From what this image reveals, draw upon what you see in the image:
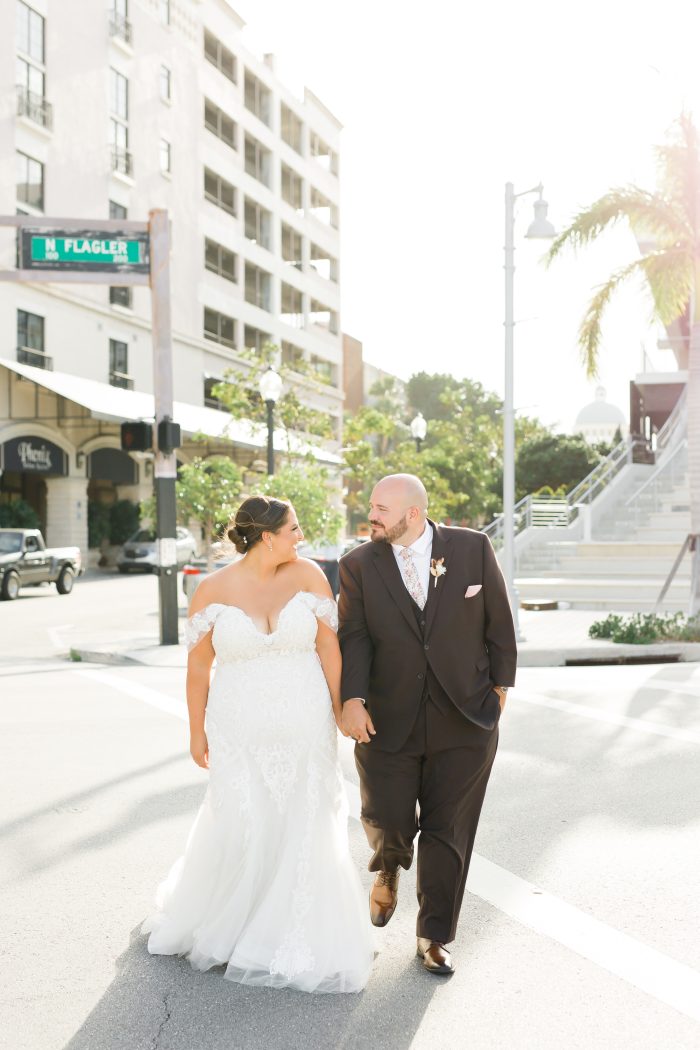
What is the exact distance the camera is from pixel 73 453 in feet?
121

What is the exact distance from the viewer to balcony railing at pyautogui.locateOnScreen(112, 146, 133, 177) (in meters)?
39.0

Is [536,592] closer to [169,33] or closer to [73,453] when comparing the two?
[73,453]

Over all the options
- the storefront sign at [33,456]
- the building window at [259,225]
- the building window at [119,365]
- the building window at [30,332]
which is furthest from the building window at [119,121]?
the building window at [259,225]

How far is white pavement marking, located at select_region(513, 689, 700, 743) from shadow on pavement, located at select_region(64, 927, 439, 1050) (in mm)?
5315

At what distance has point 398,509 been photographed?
4.32 metres

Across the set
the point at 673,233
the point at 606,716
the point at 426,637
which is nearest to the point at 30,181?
the point at 673,233

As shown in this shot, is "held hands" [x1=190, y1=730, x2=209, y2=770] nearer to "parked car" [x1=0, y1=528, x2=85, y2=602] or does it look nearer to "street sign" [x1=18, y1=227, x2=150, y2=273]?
"street sign" [x1=18, y1=227, x2=150, y2=273]

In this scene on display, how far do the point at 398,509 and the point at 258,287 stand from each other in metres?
50.1

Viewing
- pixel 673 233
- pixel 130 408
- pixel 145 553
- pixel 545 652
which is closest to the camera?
pixel 545 652

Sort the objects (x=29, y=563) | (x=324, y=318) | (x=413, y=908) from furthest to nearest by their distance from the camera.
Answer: (x=324, y=318)
(x=29, y=563)
(x=413, y=908)

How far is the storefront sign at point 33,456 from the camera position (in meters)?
33.2

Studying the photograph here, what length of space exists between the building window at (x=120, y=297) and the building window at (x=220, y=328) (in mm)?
6654

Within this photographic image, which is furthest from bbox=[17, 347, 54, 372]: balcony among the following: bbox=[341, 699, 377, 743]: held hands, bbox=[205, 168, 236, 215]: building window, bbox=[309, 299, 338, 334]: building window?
bbox=[341, 699, 377, 743]: held hands

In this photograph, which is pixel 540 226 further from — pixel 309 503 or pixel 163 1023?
pixel 163 1023
